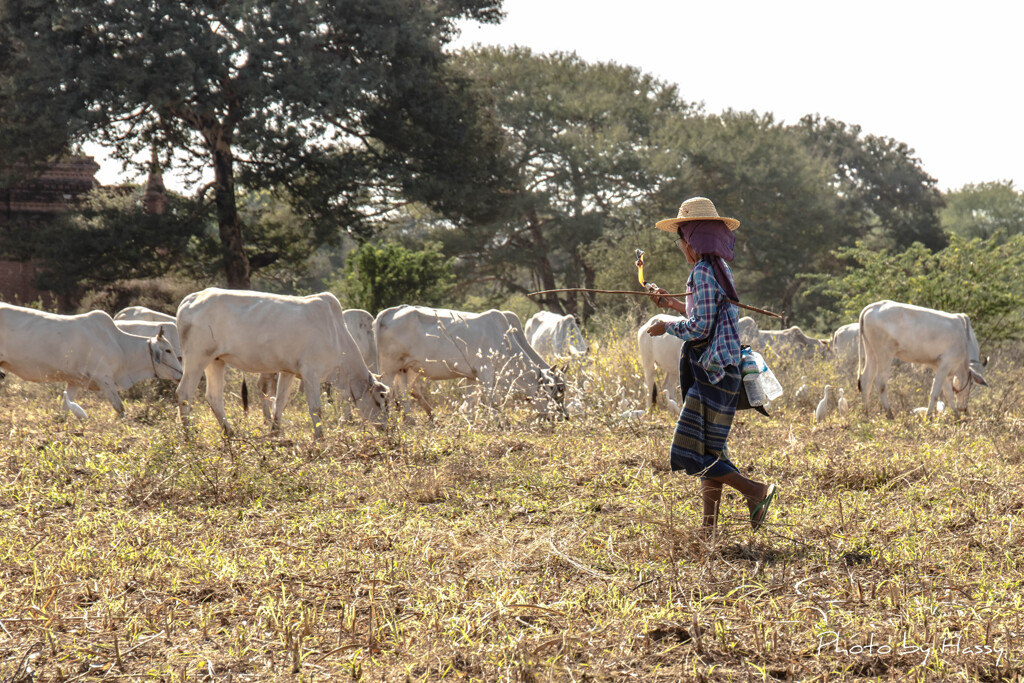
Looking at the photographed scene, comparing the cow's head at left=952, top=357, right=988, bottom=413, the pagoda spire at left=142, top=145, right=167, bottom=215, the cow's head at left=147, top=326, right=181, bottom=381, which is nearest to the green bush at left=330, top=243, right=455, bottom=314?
the pagoda spire at left=142, top=145, right=167, bottom=215

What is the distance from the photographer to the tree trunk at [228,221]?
62.0 ft

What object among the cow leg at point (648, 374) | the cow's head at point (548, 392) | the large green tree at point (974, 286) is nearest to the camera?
the cow's head at point (548, 392)

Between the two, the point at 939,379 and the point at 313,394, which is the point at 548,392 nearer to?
the point at 313,394

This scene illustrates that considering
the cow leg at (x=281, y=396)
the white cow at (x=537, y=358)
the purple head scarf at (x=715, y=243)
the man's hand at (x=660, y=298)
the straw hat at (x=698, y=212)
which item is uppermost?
the straw hat at (x=698, y=212)

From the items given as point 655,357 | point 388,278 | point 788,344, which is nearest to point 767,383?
point 655,357

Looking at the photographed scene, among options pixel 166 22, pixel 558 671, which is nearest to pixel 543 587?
pixel 558 671

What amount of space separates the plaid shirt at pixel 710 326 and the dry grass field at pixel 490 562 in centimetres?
81

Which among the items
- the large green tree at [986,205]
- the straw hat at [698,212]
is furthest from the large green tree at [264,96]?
the large green tree at [986,205]

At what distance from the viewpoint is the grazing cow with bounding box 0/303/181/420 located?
35.1 feet

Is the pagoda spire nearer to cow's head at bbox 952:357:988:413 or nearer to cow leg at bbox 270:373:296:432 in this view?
cow leg at bbox 270:373:296:432

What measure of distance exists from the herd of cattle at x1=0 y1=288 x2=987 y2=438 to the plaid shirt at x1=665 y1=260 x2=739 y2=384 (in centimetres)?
383

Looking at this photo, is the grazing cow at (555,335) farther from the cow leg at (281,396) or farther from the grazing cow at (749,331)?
the cow leg at (281,396)

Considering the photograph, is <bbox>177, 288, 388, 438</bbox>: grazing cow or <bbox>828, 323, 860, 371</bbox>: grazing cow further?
<bbox>828, 323, 860, 371</bbox>: grazing cow

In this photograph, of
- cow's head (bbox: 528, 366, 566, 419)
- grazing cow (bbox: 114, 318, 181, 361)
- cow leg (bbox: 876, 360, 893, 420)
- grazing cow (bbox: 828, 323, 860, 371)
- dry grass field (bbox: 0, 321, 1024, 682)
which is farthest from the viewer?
grazing cow (bbox: 828, 323, 860, 371)
